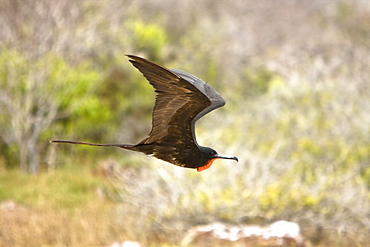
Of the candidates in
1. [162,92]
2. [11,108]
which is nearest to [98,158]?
[11,108]

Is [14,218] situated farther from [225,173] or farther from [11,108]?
[11,108]

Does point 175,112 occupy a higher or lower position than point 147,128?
lower

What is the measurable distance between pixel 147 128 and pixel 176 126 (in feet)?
41.0

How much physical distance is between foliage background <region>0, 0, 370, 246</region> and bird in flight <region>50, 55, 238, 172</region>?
15.3 feet

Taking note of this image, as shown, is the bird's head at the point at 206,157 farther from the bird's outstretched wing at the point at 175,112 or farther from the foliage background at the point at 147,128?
the foliage background at the point at 147,128

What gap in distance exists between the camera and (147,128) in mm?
14016

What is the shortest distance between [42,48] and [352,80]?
18.8 ft

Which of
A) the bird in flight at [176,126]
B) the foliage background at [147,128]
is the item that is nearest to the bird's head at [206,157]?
the bird in flight at [176,126]

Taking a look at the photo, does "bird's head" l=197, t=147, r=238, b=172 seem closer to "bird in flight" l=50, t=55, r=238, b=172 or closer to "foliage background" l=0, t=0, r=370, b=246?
"bird in flight" l=50, t=55, r=238, b=172

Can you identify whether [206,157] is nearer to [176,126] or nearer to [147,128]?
[176,126]

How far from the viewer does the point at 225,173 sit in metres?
6.54

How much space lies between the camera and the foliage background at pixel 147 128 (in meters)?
6.41

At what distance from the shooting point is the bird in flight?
1511 mm

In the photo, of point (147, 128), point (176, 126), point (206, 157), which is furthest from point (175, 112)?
point (147, 128)
